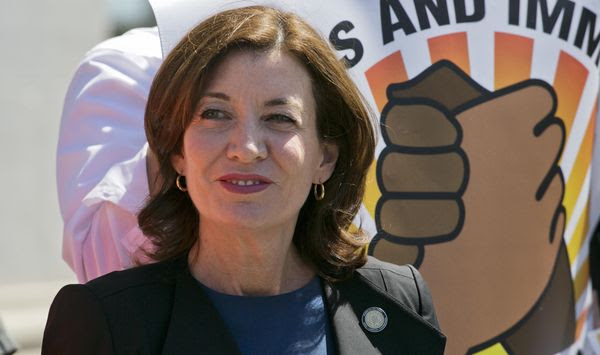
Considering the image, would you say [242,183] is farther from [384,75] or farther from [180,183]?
[384,75]

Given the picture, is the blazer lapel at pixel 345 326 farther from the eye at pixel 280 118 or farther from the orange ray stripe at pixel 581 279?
the orange ray stripe at pixel 581 279

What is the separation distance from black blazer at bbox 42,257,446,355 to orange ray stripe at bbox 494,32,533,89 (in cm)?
66

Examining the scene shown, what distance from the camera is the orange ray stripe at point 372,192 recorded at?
2693 mm

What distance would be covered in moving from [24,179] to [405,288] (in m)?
6.08

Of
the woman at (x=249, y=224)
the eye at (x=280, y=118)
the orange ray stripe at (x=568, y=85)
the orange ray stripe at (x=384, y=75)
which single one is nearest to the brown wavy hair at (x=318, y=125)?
the woman at (x=249, y=224)

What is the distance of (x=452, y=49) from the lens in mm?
2766

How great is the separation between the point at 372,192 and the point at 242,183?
0.60 meters

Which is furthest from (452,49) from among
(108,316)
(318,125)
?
(108,316)

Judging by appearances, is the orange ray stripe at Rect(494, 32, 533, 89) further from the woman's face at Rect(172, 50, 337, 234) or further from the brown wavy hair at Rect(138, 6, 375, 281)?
the woman's face at Rect(172, 50, 337, 234)

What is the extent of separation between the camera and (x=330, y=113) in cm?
234

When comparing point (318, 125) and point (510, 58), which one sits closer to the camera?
point (318, 125)

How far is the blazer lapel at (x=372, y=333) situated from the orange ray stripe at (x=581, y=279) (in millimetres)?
732

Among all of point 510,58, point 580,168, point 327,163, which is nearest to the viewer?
point 327,163

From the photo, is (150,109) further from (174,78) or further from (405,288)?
(405,288)
